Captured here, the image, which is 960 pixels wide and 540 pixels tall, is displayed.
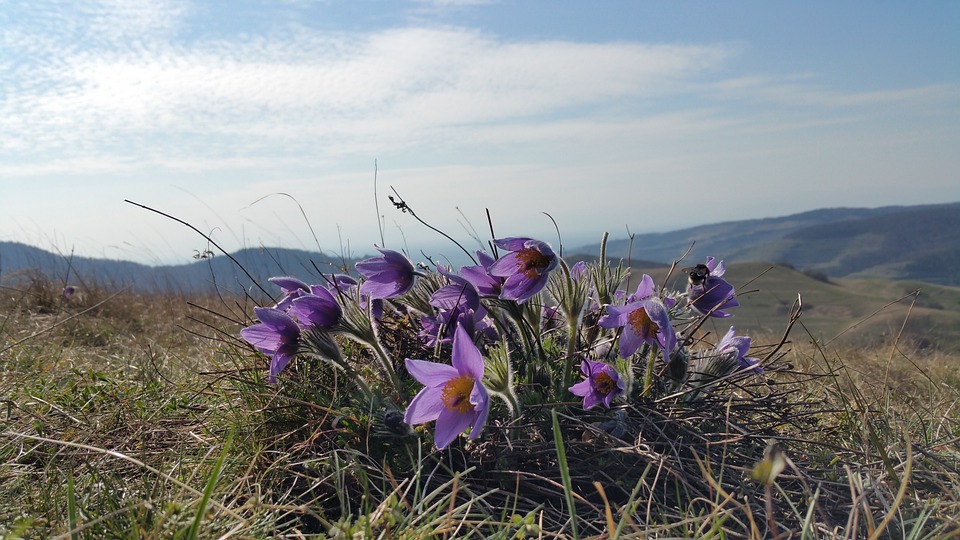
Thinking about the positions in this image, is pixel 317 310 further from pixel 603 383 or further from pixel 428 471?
pixel 603 383

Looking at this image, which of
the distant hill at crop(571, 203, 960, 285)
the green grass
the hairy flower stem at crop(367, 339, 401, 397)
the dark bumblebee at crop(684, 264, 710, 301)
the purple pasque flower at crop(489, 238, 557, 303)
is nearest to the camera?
the green grass

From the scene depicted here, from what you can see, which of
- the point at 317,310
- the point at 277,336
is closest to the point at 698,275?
the point at 317,310

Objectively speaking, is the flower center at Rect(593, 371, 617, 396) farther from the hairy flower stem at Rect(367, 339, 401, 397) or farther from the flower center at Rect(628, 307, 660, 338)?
the hairy flower stem at Rect(367, 339, 401, 397)

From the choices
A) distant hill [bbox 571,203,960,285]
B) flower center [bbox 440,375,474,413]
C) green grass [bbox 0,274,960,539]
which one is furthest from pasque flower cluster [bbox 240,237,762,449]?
distant hill [bbox 571,203,960,285]

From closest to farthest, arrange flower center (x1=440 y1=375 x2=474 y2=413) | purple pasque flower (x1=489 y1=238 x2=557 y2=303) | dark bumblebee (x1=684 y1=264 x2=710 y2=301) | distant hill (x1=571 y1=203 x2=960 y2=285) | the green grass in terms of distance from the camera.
Answer: 1. the green grass
2. flower center (x1=440 y1=375 x2=474 y2=413)
3. purple pasque flower (x1=489 y1=238 x2=557 y2=303)
4. dark bumblebee (x1=684 y1=264 x2=710 y2=301)
5. distant hill (x1=571 y1=203 x2=960 y2=285)

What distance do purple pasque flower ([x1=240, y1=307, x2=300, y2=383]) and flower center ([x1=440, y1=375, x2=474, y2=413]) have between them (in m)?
0.53

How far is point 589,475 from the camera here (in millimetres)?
1944

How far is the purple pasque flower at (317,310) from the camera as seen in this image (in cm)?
202

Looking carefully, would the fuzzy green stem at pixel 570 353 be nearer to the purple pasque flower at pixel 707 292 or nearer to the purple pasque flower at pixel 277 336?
the purple pasque flower at pixel 707 292

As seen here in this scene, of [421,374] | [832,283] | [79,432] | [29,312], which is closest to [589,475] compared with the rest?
[421,374]

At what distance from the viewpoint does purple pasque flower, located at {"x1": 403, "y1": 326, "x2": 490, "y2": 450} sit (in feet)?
5.65

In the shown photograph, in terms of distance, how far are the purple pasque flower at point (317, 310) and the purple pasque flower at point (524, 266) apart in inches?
19.4

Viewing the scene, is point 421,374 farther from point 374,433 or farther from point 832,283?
point 832,283

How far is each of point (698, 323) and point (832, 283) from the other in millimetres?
98498
